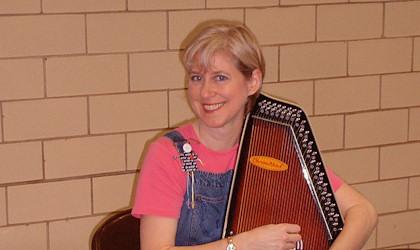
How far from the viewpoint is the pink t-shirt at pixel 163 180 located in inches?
70.5

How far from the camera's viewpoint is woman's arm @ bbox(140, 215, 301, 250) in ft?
5.62

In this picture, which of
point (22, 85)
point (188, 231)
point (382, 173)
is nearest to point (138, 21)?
point (22, 85)

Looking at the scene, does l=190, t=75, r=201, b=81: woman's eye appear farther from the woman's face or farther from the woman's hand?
the woman's hand

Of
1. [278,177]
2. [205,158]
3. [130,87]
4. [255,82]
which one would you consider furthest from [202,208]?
[130,87]

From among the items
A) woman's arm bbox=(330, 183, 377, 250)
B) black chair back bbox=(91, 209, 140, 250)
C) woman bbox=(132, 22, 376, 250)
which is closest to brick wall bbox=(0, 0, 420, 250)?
black chair back bbox=(91, 209, 140, 250)

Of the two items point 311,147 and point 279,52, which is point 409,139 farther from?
point 311,147

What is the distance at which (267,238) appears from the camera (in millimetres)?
1714

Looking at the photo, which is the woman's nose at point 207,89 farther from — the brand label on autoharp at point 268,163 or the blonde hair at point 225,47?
the brand label on autoharp at point 268,163

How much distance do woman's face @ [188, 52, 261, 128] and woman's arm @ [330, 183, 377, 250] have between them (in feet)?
1.14

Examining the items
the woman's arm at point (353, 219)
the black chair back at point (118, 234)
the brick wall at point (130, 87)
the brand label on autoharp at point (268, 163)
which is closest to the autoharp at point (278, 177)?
the brand label on autoharp at point (268, 163)

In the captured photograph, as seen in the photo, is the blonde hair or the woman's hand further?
the blonde hair

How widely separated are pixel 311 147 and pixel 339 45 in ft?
4.40

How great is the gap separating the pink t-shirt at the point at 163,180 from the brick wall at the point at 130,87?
2.53 ft

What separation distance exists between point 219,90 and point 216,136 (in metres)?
0.12
